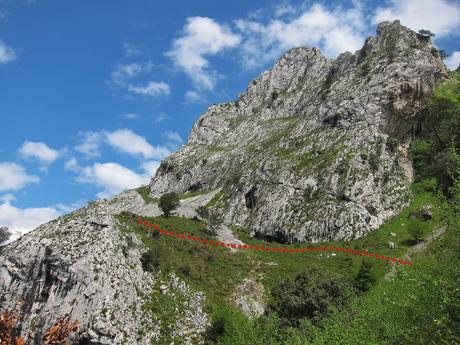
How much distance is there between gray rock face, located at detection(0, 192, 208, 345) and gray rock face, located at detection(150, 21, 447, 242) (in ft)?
139

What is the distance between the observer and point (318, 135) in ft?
Answer: 391

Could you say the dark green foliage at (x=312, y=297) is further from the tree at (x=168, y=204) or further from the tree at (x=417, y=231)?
the tree at (x=168, y=204)

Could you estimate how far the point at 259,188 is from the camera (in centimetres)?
11088

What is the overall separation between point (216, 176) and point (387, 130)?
60414mm

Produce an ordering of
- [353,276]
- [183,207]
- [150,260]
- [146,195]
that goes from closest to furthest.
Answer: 1. [353,276]
2. [150,260]
3. [183,207]
4. [146,195]

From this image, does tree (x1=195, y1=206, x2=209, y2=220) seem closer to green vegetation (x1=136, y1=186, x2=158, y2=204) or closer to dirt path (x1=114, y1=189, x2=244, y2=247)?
dirt path (x1=114, y1=189, x2=244, y2=247)

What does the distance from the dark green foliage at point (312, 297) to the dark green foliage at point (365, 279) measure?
2468mm

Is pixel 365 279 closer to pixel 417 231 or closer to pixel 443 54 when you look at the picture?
pixel 417 231

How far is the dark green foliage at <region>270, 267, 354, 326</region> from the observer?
5003 cm

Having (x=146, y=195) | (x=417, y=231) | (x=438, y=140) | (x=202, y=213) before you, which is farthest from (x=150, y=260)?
(x=146, y=195)

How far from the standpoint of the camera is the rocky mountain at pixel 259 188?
50.9 m

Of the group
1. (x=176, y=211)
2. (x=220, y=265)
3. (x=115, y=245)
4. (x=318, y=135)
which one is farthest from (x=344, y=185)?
(x=115, y=245)

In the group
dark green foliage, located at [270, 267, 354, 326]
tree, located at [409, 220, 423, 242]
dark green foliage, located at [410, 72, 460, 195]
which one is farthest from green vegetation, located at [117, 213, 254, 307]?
dark green foliage, located at [410, 72, 460, 195]

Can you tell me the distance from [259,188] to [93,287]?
216 feet
